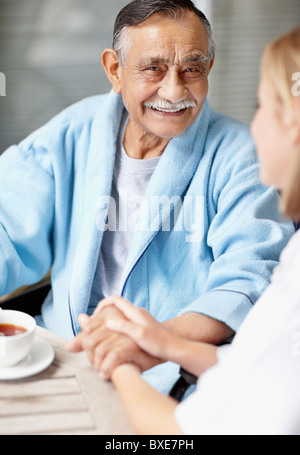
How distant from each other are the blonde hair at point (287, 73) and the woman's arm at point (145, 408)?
38 centimetres

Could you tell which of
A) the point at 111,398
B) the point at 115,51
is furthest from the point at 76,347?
the point at 115,51

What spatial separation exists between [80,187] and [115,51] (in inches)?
16.0

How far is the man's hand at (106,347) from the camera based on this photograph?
1.04m

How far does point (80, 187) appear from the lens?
5.65 feet

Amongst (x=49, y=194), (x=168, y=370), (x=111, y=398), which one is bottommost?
(x=168, y=370)

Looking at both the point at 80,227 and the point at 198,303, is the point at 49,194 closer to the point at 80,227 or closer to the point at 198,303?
the point at 80,227

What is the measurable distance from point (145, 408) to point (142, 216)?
732 millimetres

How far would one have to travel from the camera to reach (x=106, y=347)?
1.06 metres

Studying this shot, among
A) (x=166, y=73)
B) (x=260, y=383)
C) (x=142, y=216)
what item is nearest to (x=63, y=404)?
(x=260, y=383)

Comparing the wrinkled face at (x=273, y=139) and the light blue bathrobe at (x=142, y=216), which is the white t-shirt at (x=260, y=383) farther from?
the light blue bathrobe at (x=142, y=216)

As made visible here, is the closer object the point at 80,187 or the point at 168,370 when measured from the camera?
the point at 168,370

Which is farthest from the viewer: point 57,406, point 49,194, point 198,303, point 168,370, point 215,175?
point 49,194

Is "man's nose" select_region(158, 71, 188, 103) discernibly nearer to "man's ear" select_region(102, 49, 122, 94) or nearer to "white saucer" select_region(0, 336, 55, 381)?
"man's ear" select_region(102, 49, 122, 94)

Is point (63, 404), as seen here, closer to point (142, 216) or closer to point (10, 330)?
point (10, 330)
